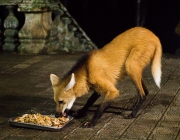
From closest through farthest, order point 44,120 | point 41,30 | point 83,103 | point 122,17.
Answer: point 44,120, point 83,103, point 41,30, point 122,17

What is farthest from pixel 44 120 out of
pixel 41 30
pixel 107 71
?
pixel 41 30

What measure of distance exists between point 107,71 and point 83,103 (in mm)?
1033

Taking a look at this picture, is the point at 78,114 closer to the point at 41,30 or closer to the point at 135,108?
the point at 135,108

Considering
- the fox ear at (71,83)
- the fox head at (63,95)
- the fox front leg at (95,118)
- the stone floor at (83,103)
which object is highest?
the fox ear at (71,83)

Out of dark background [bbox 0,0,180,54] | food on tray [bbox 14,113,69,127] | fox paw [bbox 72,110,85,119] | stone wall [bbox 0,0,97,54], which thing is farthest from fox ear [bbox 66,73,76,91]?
dark background [bbox 0,0,180,54]

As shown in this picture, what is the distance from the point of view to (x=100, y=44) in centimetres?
1605

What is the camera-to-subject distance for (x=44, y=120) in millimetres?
5559

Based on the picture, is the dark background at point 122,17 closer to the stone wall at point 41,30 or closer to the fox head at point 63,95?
the stone wall at point 41,30

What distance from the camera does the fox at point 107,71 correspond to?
5.70 metres

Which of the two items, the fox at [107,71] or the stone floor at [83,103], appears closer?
the stone floor at [83,103]

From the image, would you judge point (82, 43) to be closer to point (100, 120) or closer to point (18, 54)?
point (18, 54)

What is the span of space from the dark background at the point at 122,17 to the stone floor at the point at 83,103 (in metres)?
8.34

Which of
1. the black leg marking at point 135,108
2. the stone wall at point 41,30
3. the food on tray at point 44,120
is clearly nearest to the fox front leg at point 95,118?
the food on tray at point 44,120

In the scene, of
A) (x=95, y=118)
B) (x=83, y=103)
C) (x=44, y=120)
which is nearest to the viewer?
(x=44, y=120)
